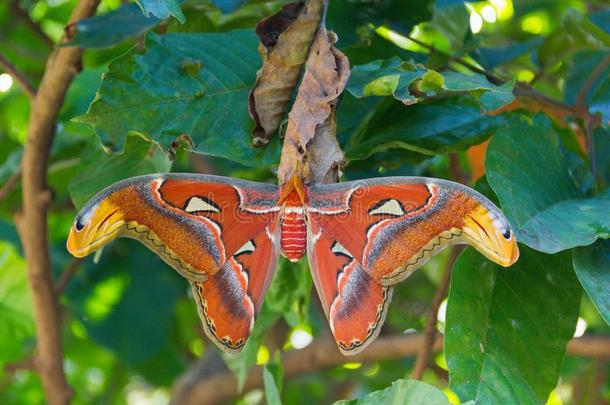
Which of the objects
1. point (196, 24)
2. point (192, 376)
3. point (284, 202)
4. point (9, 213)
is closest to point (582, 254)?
point (284, 202)

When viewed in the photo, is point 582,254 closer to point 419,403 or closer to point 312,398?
point 419,403

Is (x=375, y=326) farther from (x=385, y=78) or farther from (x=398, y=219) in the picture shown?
(x=385, y=78)

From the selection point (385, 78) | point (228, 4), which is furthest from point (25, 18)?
point (385, 78)

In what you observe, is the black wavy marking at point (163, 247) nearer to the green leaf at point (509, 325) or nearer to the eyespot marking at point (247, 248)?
the eyespot marking at point (247, 248)

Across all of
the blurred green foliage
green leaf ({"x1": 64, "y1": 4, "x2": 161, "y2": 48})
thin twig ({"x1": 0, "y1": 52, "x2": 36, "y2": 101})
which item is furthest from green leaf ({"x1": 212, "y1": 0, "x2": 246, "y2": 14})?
thin twig ({"x1": 0, "y1": 52, "x2": 36, "y2": 101})

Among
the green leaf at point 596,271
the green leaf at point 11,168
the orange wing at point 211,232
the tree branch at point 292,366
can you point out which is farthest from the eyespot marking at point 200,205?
the tree branch at point 292,366

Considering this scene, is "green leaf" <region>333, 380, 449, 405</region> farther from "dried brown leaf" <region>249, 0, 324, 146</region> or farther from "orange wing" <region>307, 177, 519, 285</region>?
"dried brown leaf" <region>249, 0, 324, 146</region>

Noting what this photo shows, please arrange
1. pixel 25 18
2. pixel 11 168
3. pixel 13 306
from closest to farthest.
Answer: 1. pixel 11 168
2. pixel 25 18
3. pixel 13 306
